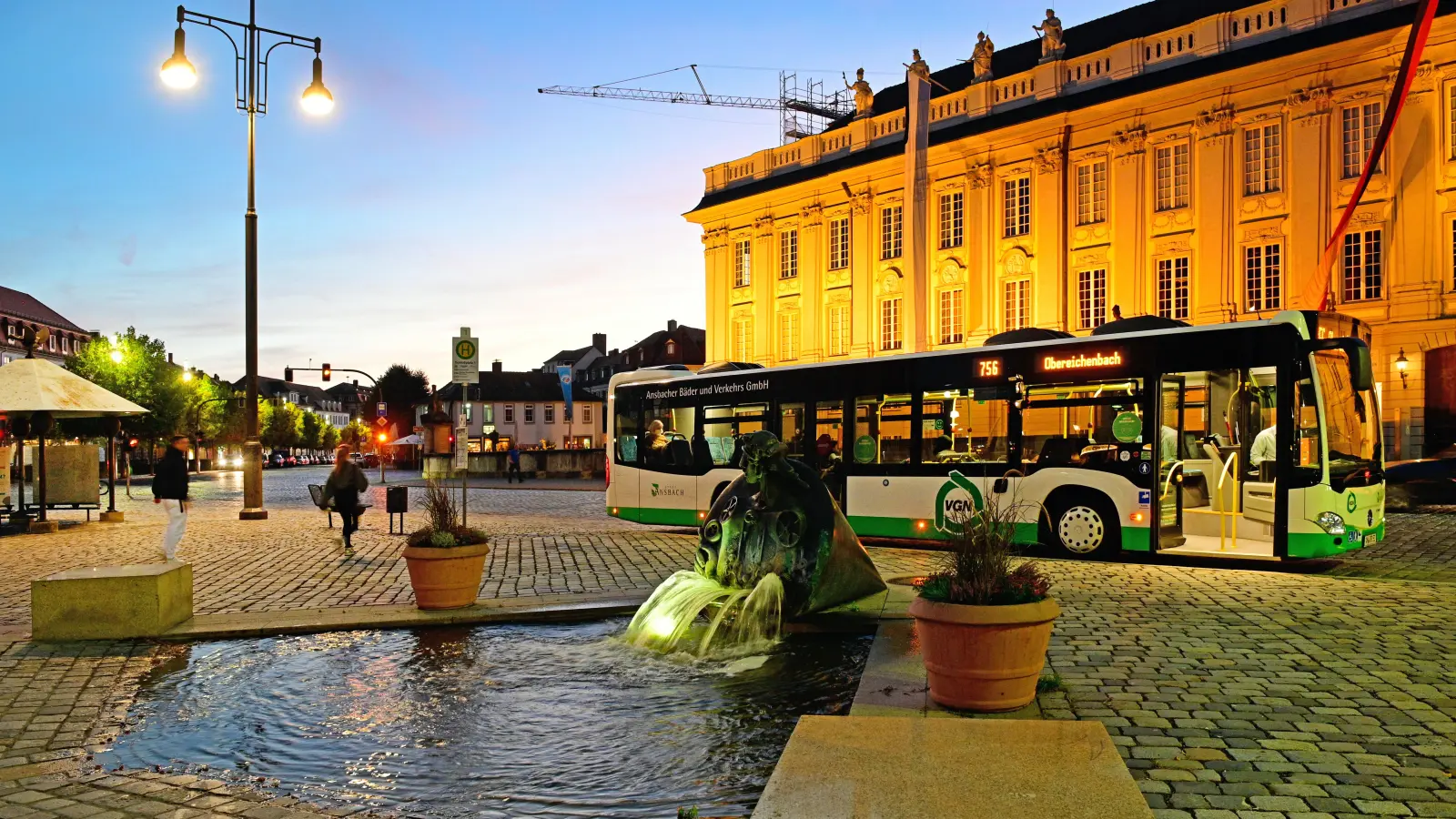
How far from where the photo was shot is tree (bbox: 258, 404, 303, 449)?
130 meters

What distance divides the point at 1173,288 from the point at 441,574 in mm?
35386

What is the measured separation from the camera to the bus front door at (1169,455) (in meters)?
14.3

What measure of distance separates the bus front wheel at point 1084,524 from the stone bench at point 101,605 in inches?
431

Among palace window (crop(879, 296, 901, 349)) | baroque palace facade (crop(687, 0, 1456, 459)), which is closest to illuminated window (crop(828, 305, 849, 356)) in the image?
baroque palace facade (crop(687, 0, 1456, 459))

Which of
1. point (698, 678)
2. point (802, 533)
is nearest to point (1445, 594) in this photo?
point (802, 533)

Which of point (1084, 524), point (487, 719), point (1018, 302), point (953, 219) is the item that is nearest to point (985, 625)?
point (487, 719)

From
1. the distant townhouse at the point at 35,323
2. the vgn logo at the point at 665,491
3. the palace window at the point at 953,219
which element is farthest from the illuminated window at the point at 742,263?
the distant townhouse at the point at 35,323

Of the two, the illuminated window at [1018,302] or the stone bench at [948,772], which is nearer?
the stone bench at [948,772]

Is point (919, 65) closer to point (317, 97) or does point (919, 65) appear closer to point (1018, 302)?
point (1018, 302)

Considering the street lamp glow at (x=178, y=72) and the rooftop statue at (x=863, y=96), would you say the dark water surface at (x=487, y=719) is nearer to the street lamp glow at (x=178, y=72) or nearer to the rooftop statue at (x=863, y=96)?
the street lamp glow at (x=178, y=72)

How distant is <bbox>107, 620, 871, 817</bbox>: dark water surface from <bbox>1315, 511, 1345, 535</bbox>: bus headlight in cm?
721

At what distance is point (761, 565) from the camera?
9359mm

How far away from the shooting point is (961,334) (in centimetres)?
4522

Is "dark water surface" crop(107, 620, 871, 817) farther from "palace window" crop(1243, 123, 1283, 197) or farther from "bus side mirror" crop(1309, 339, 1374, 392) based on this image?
"palace window" crop(1243, 123, 1283, 197)
